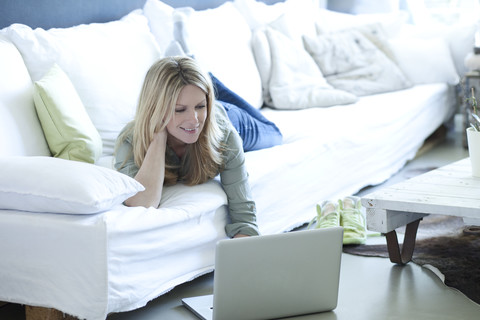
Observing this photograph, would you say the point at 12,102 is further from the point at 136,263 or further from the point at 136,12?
the point at 136,12

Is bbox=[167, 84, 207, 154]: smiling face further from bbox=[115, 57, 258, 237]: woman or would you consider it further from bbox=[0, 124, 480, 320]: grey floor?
bbox=[0, 124, 480, 320]: grey floor

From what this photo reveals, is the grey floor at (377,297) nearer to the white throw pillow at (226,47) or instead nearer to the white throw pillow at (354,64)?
the white throw pillow at (226,47)

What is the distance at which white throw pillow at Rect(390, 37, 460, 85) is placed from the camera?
15.2ft

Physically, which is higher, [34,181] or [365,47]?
[34,181]

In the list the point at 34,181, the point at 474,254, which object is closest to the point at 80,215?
the point at 34,181

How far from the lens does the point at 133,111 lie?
278 centimetres

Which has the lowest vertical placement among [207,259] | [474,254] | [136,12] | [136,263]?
[474,254]

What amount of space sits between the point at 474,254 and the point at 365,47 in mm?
2170

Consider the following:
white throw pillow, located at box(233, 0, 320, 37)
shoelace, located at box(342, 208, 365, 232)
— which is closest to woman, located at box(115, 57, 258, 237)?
shoelace, located at box(342, 208, 365, 232)

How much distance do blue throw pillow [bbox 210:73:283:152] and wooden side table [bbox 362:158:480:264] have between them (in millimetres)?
625

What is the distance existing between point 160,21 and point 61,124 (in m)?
1.05

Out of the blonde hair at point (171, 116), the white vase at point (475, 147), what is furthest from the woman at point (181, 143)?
the white vase at point (475, 147)

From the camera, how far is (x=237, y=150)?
2355mm

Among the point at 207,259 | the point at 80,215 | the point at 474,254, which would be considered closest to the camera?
the point at 80,215
